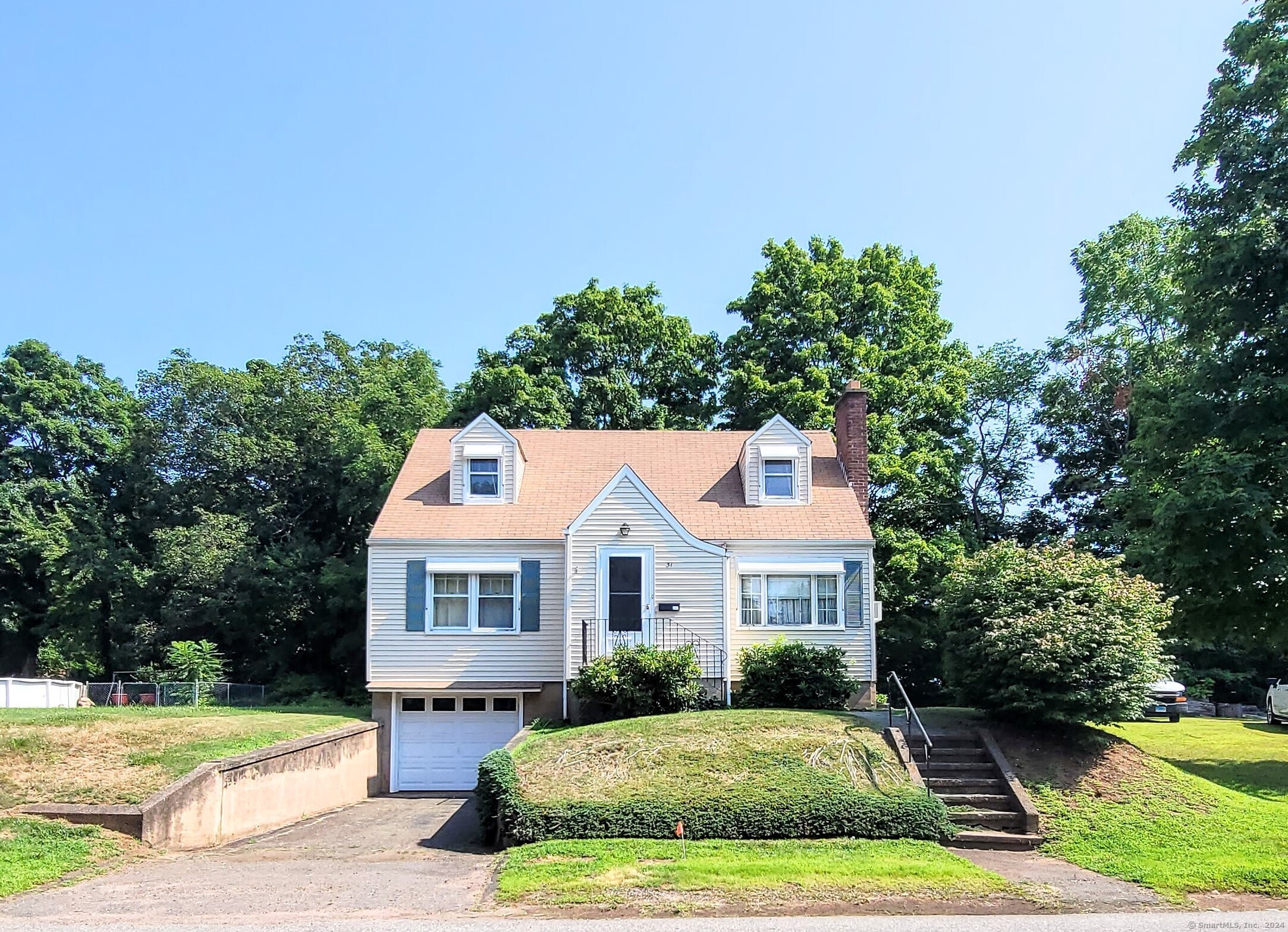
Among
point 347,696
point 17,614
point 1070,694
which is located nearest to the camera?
point 1070,694

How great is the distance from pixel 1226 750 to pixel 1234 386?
756 cm

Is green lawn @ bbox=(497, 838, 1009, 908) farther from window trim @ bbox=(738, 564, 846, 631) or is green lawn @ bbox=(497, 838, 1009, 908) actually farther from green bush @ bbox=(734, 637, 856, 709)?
window trim @ bbox=(738, 564, 846, 631)

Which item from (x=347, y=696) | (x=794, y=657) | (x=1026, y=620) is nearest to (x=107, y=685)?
(x=347, y=696)

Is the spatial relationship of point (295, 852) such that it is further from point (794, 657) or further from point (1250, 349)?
point (1250, 349)

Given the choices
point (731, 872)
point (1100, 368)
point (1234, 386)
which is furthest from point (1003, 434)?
point (731, 872)

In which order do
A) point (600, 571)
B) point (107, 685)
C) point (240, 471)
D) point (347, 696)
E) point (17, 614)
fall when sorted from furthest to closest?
1. point (17, 614)
2. point (240, 471)
3. point (347, 696)
4. point (107, 685)
5. point (600, 571)

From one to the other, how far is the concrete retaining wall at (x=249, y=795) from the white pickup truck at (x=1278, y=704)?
2320cm

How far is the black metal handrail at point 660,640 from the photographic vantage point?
2069 cm

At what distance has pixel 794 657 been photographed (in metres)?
19.6

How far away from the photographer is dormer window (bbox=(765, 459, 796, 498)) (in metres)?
23.4

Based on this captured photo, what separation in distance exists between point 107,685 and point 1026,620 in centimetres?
2395

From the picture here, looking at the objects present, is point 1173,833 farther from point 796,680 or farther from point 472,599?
point 472,599

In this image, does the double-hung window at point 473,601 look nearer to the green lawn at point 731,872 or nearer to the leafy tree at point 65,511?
the green lawn at point 731,872

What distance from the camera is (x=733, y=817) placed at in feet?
44.0
